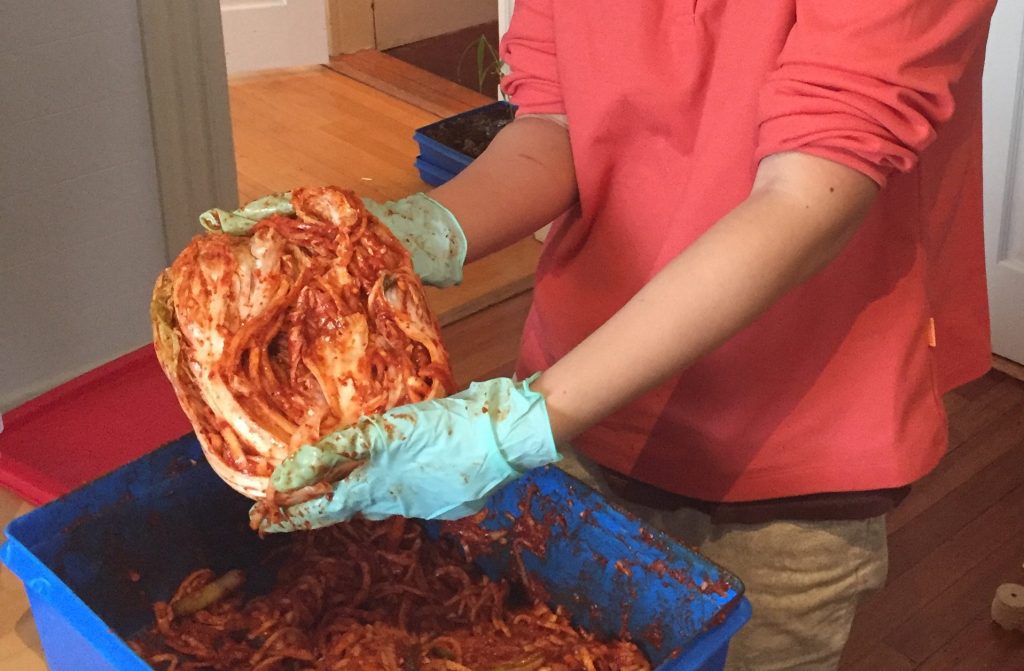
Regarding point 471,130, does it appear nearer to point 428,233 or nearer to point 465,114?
point 465,114

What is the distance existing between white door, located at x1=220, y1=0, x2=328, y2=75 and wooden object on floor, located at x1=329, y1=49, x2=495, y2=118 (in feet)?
0.35

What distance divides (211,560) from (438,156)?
2011 mm

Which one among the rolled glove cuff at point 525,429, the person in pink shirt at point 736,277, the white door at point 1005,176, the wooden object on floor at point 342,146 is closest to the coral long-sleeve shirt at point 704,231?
the person in pink shirt at point 736,277

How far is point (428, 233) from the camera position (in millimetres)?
1051

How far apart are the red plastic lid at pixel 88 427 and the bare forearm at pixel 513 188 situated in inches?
18.9

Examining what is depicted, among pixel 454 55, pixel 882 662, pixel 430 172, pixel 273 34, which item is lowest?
pixel 882 662

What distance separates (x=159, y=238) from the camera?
222 cm

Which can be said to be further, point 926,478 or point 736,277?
point 926,478

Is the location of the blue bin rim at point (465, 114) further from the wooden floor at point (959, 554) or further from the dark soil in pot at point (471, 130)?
the wooden floor at point (959, 554)

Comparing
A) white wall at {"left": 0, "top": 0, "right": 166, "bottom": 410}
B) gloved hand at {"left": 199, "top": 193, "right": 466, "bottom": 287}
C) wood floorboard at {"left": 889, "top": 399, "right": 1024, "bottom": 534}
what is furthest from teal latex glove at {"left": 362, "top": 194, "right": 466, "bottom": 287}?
wood floorboard at {"left": 889, "top": 399, "right": 1024, "bottom": 534}

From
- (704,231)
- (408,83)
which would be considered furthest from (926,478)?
(408,83)

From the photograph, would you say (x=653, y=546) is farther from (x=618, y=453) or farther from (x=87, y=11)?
(x=87, y=11)

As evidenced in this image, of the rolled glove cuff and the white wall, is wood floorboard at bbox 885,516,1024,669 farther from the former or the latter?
the white wall

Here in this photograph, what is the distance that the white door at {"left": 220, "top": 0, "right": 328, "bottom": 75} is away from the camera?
146 inches
